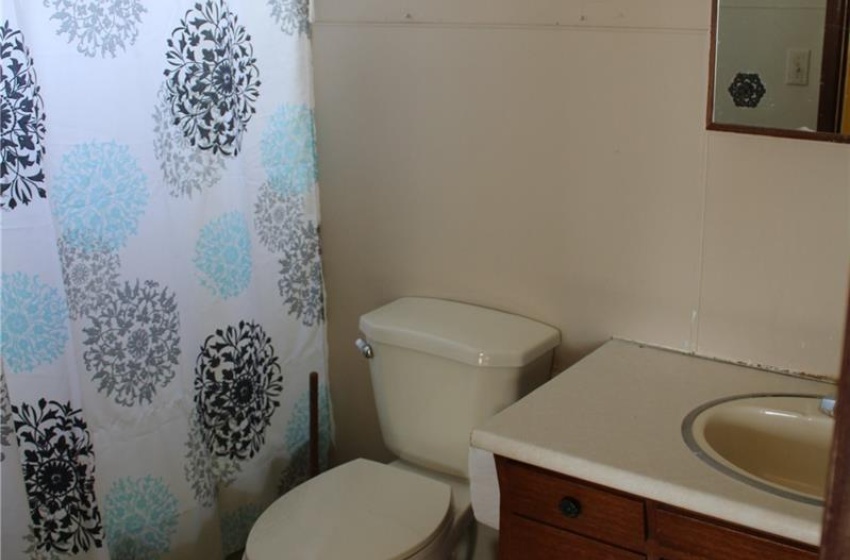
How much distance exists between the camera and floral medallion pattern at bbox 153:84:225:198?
6.77 ft

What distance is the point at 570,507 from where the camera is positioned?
1591 mm

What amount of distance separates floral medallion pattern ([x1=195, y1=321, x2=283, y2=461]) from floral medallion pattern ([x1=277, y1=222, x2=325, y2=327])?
0.13m

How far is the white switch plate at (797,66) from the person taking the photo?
1637 mm

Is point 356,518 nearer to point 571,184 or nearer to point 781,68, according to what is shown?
point 571,184

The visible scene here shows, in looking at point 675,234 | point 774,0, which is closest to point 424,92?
point 675,234

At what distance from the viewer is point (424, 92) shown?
2.24 meters

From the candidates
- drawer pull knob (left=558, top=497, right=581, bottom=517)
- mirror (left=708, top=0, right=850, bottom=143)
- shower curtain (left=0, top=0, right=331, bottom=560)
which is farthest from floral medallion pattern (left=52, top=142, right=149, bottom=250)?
Result: mirror (left=708, top=0, right=850, bottom=143)

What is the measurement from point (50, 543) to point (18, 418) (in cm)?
29

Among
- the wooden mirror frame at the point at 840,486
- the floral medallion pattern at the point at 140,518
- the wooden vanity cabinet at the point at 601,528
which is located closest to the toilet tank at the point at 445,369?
the wooden vanity cabinet at the point at 601,528

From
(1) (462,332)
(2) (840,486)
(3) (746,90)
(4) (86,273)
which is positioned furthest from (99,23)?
(2) (840,486)

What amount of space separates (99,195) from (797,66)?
4.48 feet

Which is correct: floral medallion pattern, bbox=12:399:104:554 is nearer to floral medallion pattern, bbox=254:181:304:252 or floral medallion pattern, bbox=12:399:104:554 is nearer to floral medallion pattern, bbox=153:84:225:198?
floral medallion pattern, bbox=153:84:225:198

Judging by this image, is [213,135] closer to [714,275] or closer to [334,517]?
[334,517]

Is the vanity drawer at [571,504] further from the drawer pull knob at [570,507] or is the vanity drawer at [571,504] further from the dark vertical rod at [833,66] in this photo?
the dark vertical rod at [833,66]
